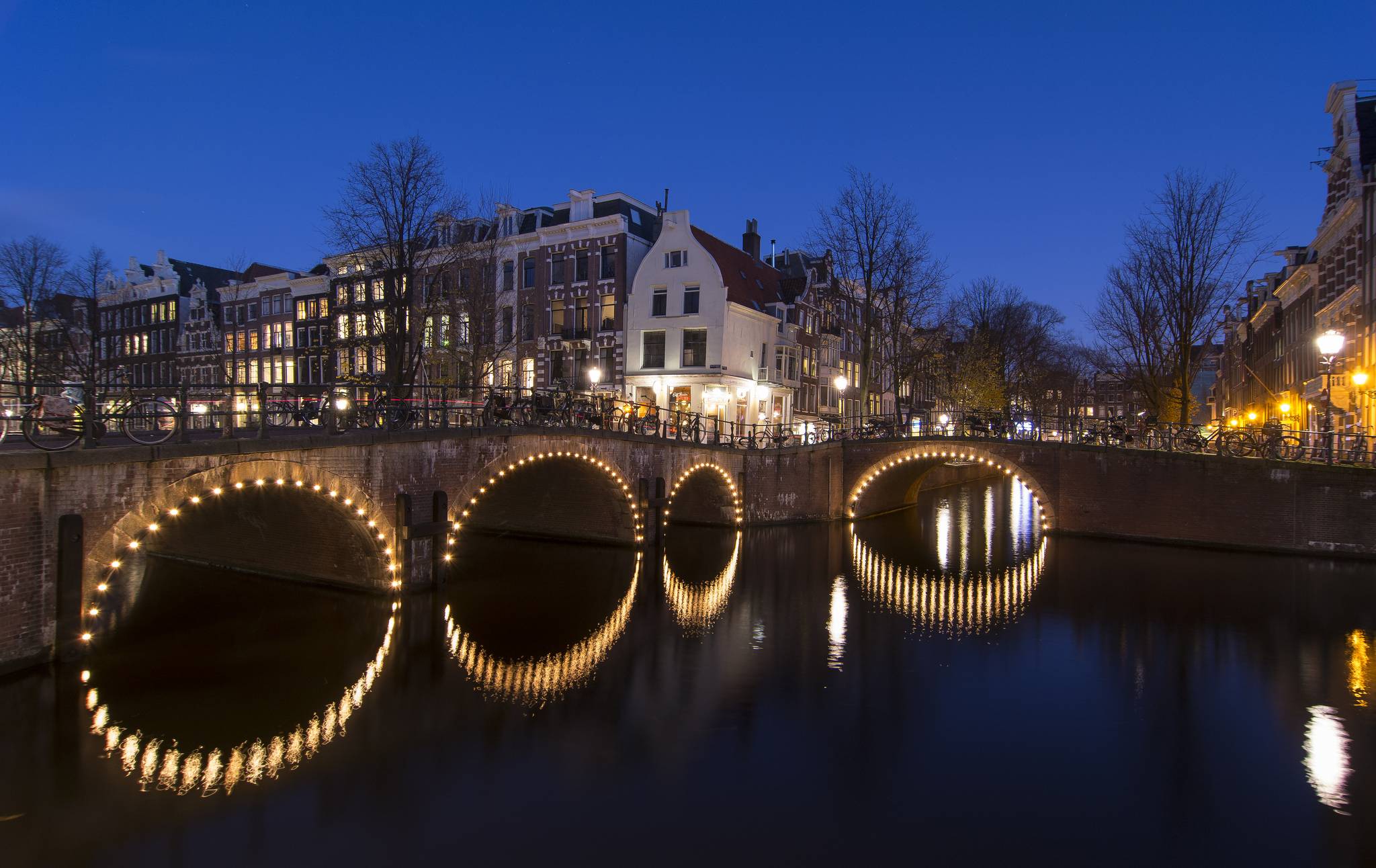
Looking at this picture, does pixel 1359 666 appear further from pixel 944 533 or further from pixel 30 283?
pixel 30 283

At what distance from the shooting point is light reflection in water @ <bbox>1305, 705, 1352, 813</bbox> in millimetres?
9391

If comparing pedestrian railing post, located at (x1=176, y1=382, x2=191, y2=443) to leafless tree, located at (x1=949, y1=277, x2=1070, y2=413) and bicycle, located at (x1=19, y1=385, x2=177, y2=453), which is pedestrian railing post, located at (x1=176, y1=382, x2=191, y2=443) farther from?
leafless tree, located at (x1=949, y1=277, x2=1070, y2=413)

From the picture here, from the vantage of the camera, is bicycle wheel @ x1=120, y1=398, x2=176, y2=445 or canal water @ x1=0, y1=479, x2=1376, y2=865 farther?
bicycle wheel @ x1=120, y1=398, x2=176, y2=445

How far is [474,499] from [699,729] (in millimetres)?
9424

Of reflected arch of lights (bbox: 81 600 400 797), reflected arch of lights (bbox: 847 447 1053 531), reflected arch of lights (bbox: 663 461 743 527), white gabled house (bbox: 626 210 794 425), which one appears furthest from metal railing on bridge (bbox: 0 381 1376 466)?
reflected arch of lights (bbox: 81 600 400 797)

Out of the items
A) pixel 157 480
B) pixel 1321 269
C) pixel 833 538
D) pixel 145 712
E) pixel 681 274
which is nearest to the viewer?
pixel 145 712

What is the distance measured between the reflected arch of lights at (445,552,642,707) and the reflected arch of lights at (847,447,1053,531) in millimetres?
17283

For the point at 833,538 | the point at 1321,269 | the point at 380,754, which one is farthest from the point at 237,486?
the point at 1321,269

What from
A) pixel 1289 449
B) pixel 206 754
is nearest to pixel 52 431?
pixel 206 754

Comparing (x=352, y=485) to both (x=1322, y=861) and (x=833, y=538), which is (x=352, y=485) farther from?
(x=833, y=538)

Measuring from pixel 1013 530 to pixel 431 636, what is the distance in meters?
23.7

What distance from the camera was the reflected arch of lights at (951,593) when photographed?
17.2 m

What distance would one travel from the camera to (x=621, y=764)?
9.95m

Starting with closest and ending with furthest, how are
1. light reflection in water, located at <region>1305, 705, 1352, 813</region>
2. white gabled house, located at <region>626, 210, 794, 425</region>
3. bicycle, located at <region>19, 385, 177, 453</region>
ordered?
1. light reflection in water, located at <region>1305, 705, 1352, 813</region>
2. bicycle, located at <region>19, 385, 177, 453</region>
3. white gabled house, located at <region>626, 210, 794, 425</region>
